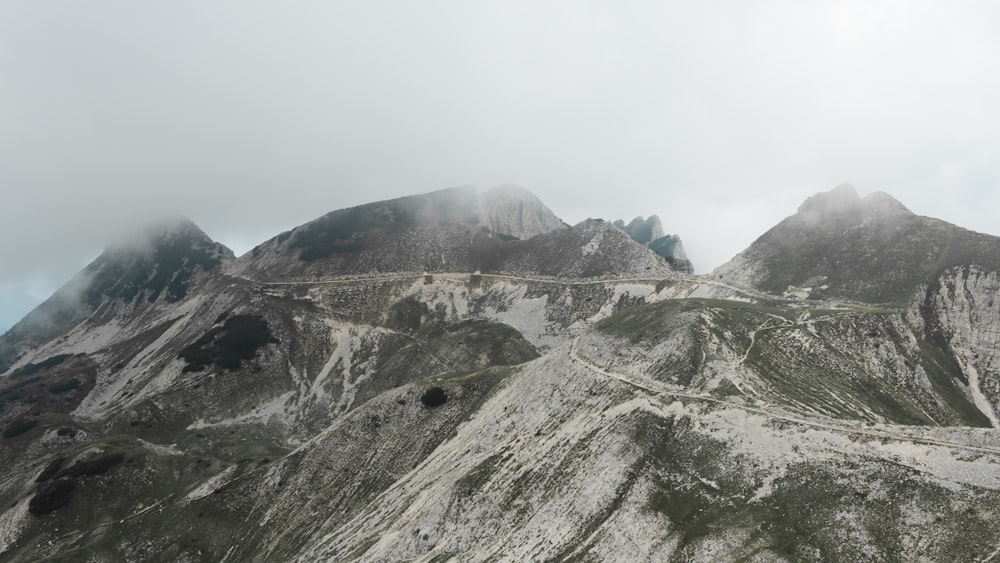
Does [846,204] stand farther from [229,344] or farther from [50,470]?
[50,470]

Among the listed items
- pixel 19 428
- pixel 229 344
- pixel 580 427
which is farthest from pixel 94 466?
pixel 580 427

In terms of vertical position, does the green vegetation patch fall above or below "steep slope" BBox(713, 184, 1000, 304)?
above

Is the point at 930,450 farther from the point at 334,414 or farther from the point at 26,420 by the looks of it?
the point at 26,420

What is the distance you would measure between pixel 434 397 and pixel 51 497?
220ft

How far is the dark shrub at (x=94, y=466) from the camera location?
89438 mm

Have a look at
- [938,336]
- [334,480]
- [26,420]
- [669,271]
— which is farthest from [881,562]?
[26,420]

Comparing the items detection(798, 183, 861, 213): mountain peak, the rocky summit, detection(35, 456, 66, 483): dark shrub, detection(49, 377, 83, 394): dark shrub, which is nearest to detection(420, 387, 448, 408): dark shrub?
the rocky summit

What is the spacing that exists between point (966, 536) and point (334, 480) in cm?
7642

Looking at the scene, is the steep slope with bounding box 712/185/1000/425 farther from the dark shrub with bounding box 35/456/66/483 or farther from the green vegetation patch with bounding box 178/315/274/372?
the dark shrub with bounding box 35/456/66/483

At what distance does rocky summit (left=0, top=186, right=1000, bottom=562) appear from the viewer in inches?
1594

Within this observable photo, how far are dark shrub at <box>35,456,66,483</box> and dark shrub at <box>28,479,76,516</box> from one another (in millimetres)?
3242

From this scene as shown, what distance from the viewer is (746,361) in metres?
68.7

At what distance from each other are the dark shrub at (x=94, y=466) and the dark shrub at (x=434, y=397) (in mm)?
58131

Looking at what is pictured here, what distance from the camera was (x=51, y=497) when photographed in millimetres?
85500
